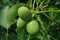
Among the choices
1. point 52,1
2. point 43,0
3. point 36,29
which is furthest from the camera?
point 52,1

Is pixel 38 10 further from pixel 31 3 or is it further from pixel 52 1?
pixel 52 1

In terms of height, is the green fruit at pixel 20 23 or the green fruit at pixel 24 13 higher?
the green fruit at pixel 24 13

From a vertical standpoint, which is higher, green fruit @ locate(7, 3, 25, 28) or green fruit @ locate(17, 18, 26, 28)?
green fruit @ locate(7, 3, 25, 28)

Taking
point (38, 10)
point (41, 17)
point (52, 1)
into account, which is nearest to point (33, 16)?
point (38, 10)

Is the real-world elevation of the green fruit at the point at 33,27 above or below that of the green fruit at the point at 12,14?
below

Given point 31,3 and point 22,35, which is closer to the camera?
point 31,3

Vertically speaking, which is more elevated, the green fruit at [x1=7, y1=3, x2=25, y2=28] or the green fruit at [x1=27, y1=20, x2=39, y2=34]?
the green fruit at [x1=7, y1=3, x2=25, y2=28]

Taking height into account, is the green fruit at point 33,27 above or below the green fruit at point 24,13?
below

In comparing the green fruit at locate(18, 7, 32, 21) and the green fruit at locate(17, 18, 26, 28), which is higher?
the green fruit at locate(18, 7, 32, 21)
